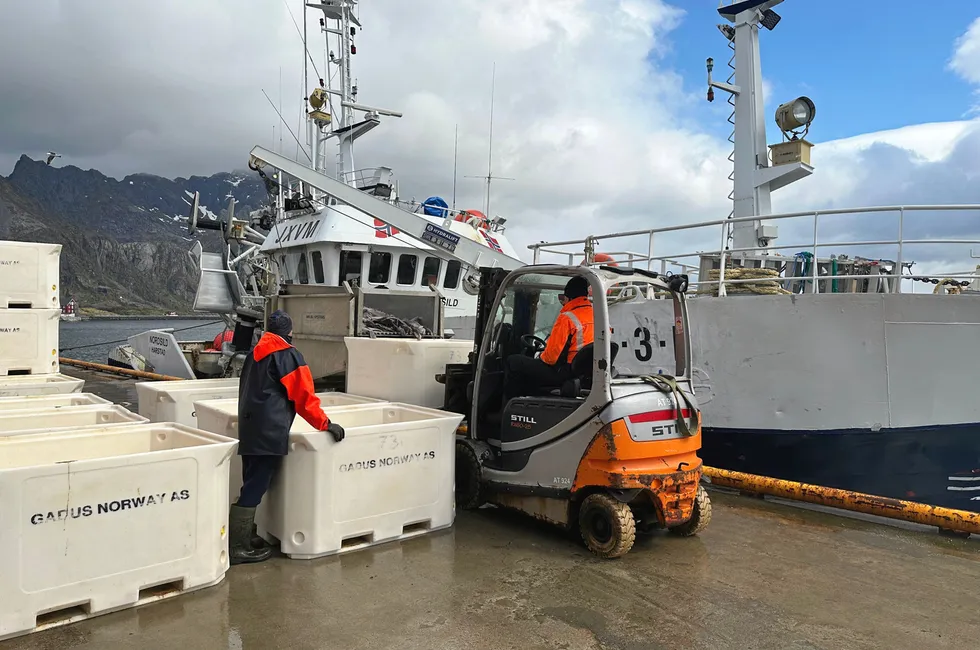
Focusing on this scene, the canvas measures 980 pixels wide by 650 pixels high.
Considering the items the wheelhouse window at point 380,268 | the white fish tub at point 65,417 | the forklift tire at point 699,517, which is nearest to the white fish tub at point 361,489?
the white fish tub at point 65,417

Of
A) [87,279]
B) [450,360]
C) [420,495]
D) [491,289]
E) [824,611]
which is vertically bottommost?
[824,611]

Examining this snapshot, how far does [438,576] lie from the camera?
408 centimetres

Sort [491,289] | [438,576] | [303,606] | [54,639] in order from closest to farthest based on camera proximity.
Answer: [54,639] < [303,606] < [438,576] < [491,289]

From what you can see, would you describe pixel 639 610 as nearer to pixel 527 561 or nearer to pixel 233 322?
pixel 527 561

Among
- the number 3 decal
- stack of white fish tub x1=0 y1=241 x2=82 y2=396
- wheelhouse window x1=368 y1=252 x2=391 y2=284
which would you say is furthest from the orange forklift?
wheelhouse window x1=368 y1=252 x2=391 y2=284

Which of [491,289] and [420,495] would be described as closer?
[420,495]

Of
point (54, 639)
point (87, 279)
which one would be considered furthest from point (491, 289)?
point (87, 279)

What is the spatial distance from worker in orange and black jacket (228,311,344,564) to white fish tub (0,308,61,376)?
4.83 meters

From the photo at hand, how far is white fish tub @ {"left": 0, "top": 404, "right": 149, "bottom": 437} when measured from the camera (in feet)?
14.9

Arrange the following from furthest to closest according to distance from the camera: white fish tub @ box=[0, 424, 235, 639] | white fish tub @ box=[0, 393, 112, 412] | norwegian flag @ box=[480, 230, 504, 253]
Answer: norwegian flag @ box=[480, 230, 504, 253] < white fish tub @ box=[0, 393, 112, 412] < white fish tub @ box=[0, 424, 235, 639]

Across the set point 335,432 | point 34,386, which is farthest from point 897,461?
point 34,386

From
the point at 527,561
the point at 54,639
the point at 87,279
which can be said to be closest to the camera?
the point at 54,639

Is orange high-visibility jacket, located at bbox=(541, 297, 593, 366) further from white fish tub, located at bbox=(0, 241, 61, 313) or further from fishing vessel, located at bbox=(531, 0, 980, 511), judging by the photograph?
white fish tub, located at bbox=(0, 241, 61, 313)

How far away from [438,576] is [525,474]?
116cm
